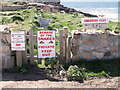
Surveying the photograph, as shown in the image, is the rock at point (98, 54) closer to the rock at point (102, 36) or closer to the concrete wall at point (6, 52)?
the rock at point (102, 36)

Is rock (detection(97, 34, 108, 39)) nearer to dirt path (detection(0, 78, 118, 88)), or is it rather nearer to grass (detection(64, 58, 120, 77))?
grass (detection(64, 58, 120, 77))

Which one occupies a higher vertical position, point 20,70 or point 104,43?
point 104,43

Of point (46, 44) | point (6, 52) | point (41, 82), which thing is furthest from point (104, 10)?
point (41, 82)

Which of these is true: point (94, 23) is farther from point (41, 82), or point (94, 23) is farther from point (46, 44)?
point (41, 82)

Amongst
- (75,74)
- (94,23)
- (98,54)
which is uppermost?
(94,23)

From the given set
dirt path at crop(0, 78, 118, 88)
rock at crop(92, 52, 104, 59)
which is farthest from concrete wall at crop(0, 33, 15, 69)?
rock at crop(92, 52, 104, 59)

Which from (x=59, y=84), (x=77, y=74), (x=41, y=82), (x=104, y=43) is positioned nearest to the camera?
(x=59, y=84)

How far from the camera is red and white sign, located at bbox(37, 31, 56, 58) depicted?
29.4 feet

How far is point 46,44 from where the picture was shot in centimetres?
905

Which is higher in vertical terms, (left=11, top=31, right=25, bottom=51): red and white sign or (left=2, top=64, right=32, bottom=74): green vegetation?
(left=11, top=31, right=25, bottom=51): red and white sign

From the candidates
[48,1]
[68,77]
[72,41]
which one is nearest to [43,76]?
[68,77]

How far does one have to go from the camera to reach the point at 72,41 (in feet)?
30.3

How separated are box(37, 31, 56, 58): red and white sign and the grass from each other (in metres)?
0.68

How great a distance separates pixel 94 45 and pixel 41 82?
262cm
